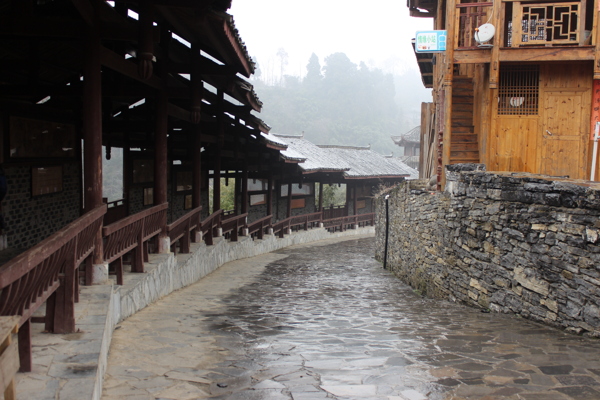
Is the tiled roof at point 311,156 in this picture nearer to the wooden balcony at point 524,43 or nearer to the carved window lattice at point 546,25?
the carved window lattice at point 546,25

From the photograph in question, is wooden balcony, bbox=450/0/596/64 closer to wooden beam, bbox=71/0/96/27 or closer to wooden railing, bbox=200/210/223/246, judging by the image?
wooden railing, bbox=200/210/223/246

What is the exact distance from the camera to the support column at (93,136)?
561 cm

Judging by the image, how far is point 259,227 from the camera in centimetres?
1836

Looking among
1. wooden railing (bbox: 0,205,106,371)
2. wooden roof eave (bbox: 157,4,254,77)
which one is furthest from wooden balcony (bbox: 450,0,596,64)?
wooden railing (bbox: 0,205,106,371)

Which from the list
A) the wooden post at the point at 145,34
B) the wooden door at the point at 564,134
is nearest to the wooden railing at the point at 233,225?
the wooden door at the point at 564,134

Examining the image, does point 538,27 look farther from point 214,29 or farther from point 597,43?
point 214,29

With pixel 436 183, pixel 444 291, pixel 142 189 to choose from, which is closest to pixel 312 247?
pixel 142 189

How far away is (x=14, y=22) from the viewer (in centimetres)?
586

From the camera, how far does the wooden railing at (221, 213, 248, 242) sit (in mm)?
14438

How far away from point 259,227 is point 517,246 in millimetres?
12302

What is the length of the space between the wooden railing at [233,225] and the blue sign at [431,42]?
6482 mm

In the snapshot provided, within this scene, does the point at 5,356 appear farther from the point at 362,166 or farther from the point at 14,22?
the point at 362,166

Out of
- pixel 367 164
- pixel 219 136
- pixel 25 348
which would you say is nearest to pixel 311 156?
pixel 367 164

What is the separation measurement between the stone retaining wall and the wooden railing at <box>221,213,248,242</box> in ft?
18.9
